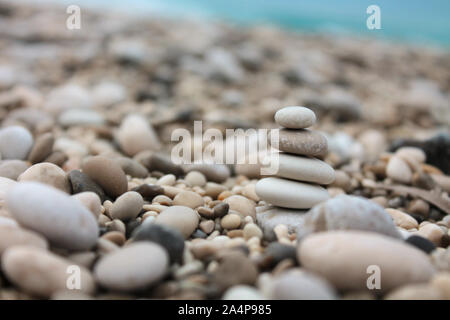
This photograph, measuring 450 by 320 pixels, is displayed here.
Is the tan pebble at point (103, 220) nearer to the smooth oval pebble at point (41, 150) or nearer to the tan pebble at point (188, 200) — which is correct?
the tan pebble at point (188, 200)

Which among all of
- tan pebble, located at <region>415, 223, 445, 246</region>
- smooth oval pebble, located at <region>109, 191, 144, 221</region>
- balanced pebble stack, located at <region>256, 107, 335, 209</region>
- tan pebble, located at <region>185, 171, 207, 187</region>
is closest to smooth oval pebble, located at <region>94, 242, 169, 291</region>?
smooth oval pebble, located at <region>109, 191, 144, 221</region>

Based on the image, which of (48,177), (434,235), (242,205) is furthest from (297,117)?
(48,177)

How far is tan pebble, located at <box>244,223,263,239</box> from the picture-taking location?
1899 mm

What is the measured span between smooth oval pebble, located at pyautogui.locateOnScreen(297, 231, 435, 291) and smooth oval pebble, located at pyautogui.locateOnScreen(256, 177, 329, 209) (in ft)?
2.02

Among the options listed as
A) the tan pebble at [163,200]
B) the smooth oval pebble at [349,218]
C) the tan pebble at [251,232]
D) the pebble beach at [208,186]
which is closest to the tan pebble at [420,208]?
the pebble beach at [208,186]

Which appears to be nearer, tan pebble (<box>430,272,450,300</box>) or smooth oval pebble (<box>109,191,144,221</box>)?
tan pebble (<box>430,272,450,300</box>)

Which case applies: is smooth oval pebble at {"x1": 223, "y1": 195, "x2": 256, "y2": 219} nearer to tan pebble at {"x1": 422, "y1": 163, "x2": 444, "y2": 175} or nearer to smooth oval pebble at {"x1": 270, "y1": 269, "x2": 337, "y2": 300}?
smooth oval pebble at {"x1": 270, "y1": 269, "x2": 337, "y2": 300}

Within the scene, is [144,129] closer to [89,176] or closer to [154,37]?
[89,176]

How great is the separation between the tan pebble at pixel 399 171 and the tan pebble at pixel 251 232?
1.57 meters

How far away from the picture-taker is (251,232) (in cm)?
191

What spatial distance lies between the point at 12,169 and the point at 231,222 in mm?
1493

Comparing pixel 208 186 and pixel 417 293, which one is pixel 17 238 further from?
pixel 417 293

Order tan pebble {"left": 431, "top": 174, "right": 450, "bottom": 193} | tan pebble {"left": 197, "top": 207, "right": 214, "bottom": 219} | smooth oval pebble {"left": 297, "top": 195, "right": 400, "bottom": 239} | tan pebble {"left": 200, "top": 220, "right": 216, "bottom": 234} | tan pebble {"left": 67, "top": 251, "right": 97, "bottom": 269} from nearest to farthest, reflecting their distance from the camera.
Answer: tan pebble {"left": 67, "top": 251, "right": 97, "bottom": 269}
smooth oval pebble {"left": 297, "top": 195, "right": 400, "bottom": 239}
tan pebble {"left": 200, "top": 220, "right": 216, "bottom": 234}
tan pebble {"left": 197, "top": 207, "right": 214, "bottom": 219}
tan pebble {"left": 431, "top": 174, "right": 450, "bottom": 193}
